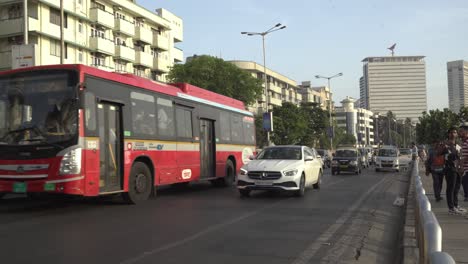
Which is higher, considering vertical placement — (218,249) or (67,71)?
(67,71)

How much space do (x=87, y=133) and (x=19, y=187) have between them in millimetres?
1782

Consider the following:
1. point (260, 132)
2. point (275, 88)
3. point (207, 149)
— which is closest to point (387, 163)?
point (207, 149)

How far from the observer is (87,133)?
34.0 feet

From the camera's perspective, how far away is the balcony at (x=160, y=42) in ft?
185

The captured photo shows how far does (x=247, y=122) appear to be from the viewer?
21.0m

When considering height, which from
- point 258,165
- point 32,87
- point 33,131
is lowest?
point 258,165

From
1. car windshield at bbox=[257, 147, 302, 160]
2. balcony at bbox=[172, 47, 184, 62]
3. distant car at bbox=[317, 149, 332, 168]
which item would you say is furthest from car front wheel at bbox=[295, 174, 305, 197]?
balcony at bbox=[172, 47, 184, 62]

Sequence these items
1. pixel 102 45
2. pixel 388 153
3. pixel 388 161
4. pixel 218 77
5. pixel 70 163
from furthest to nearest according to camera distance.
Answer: pixel 218 77 → pixel 102 45 → pixel 388 153 → pixel 388 161 → pixel 70 163

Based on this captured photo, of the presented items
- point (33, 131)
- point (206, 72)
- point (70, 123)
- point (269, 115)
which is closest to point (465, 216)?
point (70, 123)

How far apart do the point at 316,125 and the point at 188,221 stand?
73474 mm

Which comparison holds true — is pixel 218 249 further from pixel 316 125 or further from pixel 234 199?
pixel 316 125

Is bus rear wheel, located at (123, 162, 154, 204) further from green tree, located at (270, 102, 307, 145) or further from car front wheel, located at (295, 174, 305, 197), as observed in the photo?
green tree, located at (270, 102, 307, 145)

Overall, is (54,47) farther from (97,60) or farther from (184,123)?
(184,123)

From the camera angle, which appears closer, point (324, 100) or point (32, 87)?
point (32, 87)
